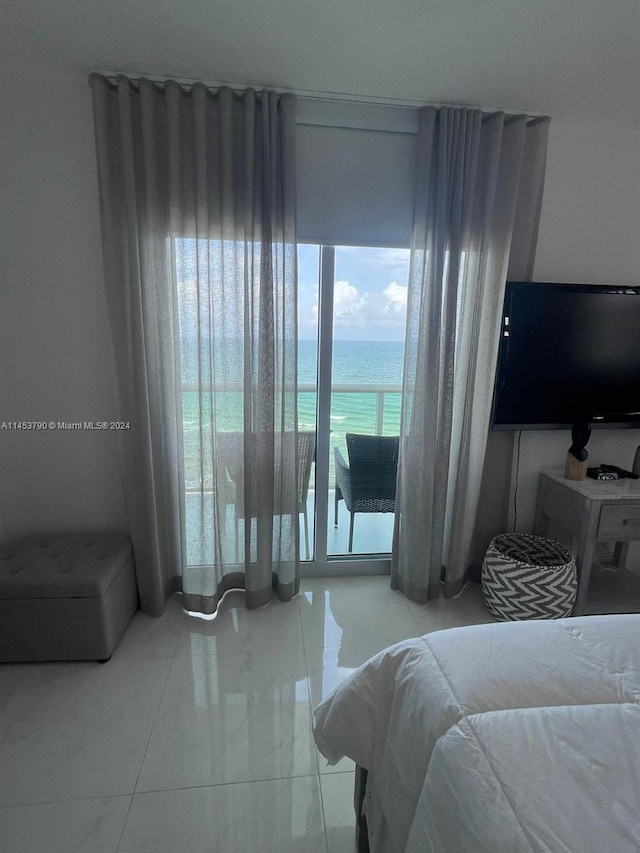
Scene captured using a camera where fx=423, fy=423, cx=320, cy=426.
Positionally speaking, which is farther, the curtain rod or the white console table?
the white console table

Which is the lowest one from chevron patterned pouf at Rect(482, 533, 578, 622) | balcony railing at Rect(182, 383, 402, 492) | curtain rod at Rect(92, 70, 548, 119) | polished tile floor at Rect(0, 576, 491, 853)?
polished tile floor at Rect(0, 576, 491, 853)

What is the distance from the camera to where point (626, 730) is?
2.67 ft

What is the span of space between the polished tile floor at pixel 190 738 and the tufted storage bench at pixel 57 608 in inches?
3.4

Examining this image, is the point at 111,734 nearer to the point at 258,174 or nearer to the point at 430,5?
the point at 258,174

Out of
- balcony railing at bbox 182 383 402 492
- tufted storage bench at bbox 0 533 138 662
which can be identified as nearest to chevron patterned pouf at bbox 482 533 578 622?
balcony railing at bbox 182 383 402 492

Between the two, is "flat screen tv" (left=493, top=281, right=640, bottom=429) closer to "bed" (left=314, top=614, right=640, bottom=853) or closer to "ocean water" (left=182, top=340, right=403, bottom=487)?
"ocean water" (left=182, top=340, right=403, bottom=487)

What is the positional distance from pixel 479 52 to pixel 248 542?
2372 millimetres

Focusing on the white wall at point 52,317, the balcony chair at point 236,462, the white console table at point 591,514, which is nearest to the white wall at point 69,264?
the white wall at point 52,317

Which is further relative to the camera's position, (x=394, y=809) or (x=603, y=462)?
(x=603, y=462)

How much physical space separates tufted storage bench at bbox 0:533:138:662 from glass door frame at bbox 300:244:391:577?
1.13m

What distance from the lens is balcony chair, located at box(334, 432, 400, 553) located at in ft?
8.30

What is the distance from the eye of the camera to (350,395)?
247 cm

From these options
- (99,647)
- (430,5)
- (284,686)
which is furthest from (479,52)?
(99,647)

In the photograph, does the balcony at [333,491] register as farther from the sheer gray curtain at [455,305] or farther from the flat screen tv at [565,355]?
the flat screen tv at [565,355]
